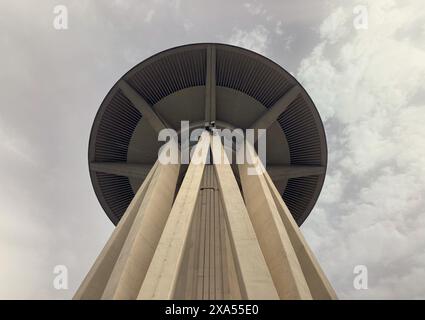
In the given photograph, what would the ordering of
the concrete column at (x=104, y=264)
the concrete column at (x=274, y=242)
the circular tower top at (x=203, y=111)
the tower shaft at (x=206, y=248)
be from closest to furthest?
the tower shaft at (x=206, y=248)
the concrete column at (x=274, y=242)
the concrete column at (x=104, y=264)
the circular tower top at (x=203, y=111)

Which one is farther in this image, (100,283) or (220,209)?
(220,209)

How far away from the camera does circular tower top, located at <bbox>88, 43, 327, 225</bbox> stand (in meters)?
17.3

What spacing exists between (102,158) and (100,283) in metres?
10.3

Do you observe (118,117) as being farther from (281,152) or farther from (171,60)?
(281,152)

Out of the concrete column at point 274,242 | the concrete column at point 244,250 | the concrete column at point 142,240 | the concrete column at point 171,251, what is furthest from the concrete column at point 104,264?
the concrete column at point 274,242

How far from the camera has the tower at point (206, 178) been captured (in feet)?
28.9

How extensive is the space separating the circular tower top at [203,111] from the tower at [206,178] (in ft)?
0.16

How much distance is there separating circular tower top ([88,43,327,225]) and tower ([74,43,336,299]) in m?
0.05

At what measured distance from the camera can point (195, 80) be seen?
17.8 meters

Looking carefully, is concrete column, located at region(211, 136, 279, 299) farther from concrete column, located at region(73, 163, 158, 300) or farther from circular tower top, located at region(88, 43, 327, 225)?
circular tower top, located at region(88, 43, 327, 225)

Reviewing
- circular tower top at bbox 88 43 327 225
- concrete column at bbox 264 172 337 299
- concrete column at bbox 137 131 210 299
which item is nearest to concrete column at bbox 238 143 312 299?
concrete column at bbox 264 172 337 299

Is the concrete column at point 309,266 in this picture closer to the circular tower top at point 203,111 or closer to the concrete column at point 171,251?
the concrete column at point 171,251

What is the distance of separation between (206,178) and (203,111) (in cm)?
399
